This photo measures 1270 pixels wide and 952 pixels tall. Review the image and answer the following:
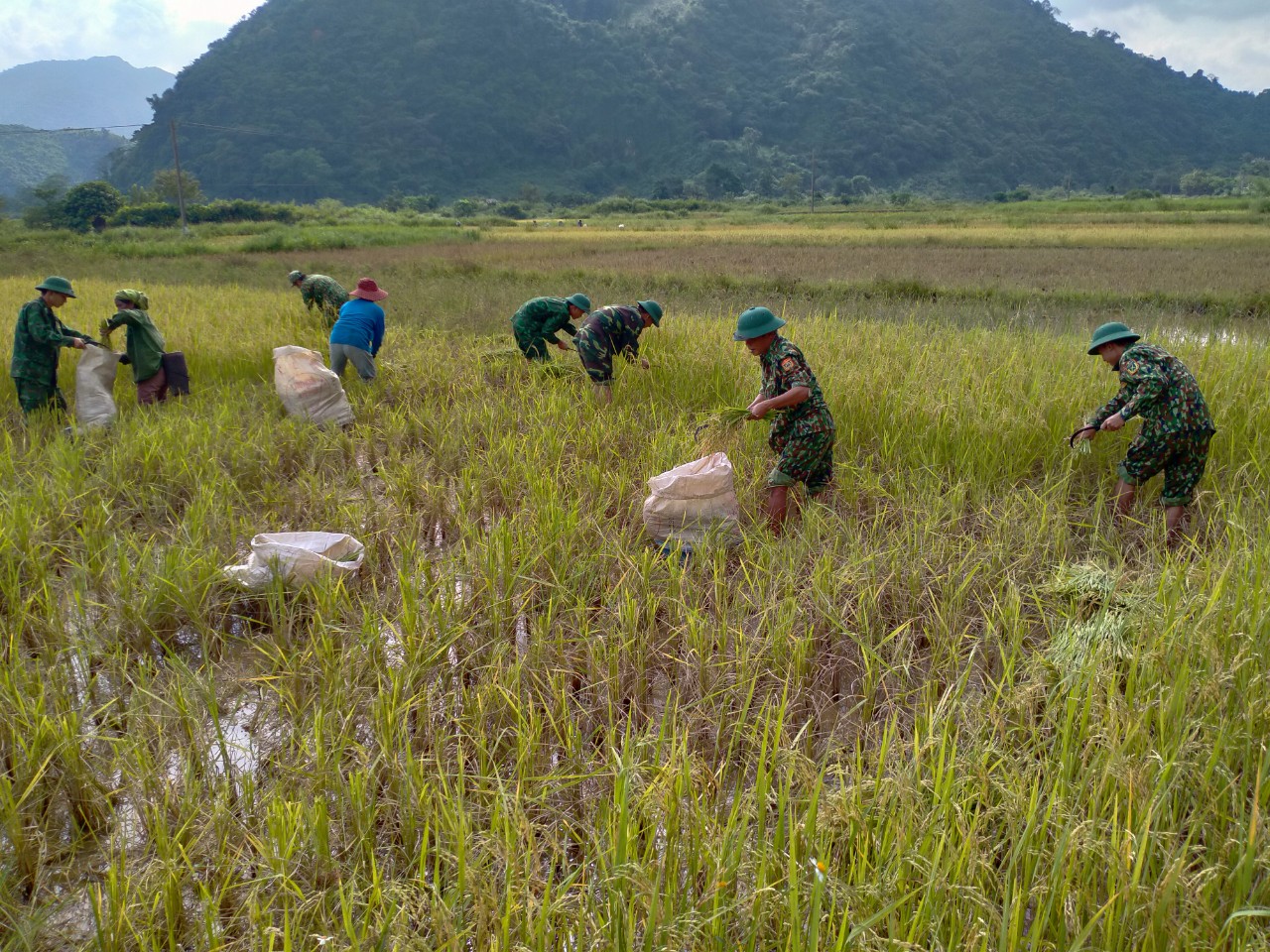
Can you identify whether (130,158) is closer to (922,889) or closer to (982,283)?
(982,283)

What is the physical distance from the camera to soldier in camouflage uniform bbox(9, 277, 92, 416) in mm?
4910

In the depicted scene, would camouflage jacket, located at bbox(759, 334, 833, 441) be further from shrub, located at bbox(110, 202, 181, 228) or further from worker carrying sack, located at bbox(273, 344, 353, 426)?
shrub, located at bbox(110, 202, 181, 228)

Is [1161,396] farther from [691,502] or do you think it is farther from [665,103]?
[665,103]

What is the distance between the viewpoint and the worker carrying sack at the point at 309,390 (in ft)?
16.6

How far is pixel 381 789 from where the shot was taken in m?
2.03

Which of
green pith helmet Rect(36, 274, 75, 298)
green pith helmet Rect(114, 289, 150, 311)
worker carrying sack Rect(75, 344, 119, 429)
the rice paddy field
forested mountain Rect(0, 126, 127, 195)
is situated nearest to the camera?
the rice paddy field

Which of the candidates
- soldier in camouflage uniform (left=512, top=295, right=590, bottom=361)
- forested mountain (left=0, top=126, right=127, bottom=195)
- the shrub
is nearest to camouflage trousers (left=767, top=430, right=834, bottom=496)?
soldier in camouflage uniform (left=512, top=295, right=590, bottom=361)

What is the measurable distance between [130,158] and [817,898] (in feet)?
262

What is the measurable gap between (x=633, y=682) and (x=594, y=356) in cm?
326

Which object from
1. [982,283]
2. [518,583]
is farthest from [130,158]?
[518,583]

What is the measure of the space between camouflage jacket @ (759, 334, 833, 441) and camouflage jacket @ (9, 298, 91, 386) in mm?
4545

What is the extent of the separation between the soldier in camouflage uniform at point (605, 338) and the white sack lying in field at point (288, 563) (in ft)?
8.61

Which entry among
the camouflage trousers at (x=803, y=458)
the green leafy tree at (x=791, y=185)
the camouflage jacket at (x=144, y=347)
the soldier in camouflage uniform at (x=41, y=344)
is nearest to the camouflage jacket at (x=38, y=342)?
the soldier in camouflage uniform at (x=41, y=344)

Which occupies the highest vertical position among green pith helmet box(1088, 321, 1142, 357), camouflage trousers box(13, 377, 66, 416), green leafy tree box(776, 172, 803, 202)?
green leafy tree box(776, 172, 803, 202)
